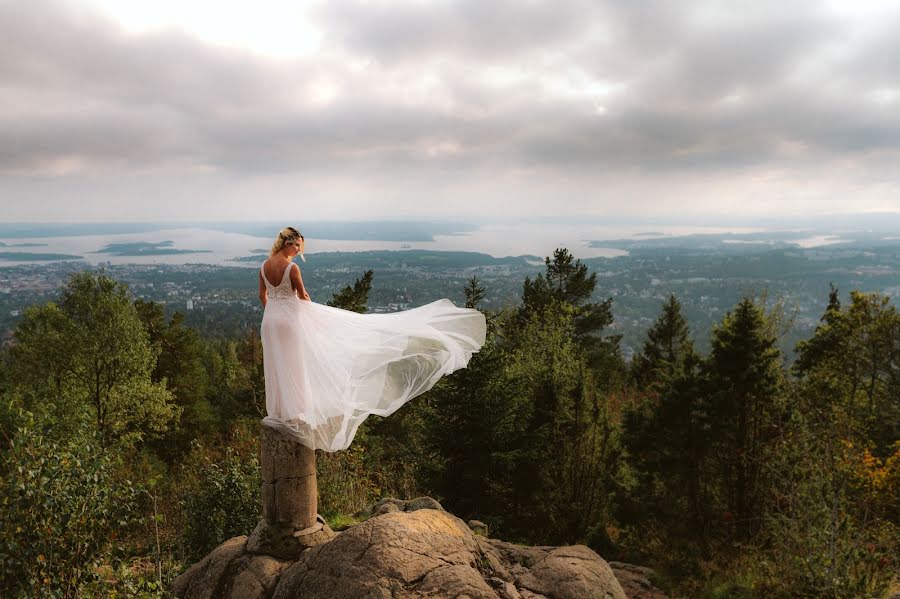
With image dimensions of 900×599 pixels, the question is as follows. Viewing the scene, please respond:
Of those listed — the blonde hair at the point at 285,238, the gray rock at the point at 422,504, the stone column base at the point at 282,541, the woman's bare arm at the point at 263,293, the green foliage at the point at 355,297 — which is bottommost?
the gray rock at the point at 422,504

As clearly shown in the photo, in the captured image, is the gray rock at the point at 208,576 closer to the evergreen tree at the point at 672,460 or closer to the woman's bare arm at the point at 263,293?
the woman's bare arm at the point at 263,293

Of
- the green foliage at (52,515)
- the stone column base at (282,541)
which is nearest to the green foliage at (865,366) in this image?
the stone column base at (282,541)

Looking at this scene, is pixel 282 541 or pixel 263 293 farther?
pixel 282 541

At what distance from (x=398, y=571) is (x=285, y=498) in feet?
7.87

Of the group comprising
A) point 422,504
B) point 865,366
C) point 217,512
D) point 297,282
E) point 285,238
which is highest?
point 285,238

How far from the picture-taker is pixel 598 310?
123 feet

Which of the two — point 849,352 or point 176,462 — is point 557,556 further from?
point 176,462

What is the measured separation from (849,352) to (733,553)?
20675 millimetres

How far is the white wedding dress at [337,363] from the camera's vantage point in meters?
7.68

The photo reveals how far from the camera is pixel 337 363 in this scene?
8.06 metres

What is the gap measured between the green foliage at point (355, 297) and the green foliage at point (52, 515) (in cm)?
2159

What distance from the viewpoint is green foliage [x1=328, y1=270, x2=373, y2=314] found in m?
28.0

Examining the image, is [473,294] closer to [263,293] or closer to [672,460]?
[672,460]

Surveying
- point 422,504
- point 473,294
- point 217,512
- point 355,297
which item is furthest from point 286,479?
point 355,297
